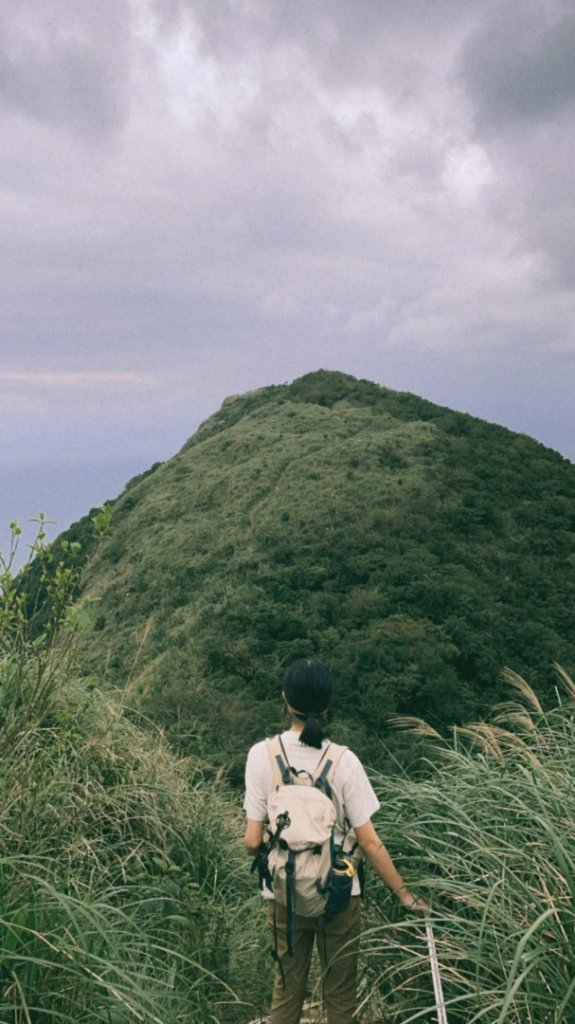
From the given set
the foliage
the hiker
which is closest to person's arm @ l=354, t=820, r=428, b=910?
the hiker

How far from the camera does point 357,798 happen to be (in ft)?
9.63

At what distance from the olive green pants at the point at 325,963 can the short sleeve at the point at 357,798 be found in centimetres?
33

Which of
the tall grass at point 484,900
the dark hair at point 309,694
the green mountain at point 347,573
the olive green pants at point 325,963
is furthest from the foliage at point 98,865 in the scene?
the green mountain at point 347,573

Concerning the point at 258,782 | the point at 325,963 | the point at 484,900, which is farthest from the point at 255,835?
the point at 484,900

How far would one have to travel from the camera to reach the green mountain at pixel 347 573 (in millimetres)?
18719

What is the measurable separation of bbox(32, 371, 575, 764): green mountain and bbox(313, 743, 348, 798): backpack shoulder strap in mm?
10588

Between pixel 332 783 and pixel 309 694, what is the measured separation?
0.30m

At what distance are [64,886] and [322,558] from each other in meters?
20.6

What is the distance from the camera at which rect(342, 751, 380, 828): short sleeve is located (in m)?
2.94

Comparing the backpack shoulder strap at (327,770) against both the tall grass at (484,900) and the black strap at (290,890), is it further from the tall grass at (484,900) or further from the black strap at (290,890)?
the tall grass at (484,900)

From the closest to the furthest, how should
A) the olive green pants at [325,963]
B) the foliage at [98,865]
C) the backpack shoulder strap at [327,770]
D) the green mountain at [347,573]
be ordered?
the foliage at [98,865], the backpack shoulder strap at [327,770], the olive green pants at [325,963], the green mountain at [347,573]

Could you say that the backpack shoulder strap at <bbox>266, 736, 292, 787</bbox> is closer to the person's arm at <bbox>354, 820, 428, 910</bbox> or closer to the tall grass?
the person's arm at <bbox>354, 820, 428, 910</bbox>

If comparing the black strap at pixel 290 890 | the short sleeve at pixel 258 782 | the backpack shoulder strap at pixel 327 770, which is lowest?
the black strap at pixel 290 890

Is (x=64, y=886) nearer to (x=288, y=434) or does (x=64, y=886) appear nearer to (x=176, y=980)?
(x=176, y=980)
